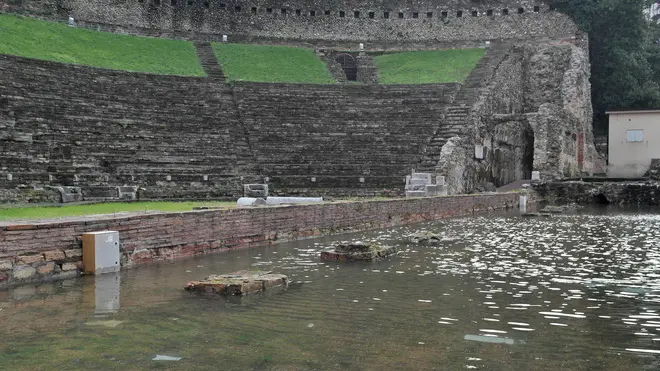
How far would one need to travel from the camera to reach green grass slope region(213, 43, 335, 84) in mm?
31984

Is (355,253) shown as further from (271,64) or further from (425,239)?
(271,64)

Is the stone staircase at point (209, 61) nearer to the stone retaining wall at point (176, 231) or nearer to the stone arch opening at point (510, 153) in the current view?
the stone arch opening at point (510, 153)

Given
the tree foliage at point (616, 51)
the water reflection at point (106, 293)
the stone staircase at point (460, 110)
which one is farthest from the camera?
the tree foliage at point (616, 51)

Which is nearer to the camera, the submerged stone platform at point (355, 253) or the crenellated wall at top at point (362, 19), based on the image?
the submerged stone platform at point (355, 253)

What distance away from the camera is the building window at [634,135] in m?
39.8

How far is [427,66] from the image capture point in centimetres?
3606

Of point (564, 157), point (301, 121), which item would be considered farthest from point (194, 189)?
point (564, 157)

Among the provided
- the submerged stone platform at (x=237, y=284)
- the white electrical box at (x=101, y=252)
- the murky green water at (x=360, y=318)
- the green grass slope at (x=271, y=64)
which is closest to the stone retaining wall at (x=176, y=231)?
the white electrical box at (x=101, y=252)

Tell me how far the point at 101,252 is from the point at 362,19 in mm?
35526

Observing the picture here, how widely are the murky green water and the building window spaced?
32917mm

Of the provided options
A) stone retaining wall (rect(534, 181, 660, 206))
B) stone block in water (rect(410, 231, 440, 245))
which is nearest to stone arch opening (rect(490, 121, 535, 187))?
stone retaining wall (rect(534, 181, 660, 206))

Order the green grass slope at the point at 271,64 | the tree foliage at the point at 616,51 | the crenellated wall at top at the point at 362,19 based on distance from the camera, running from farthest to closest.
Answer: the tree foliage at the point at 616,51 → the crenellated wall at top at the point at 362,19 → the green grass slope at the point at 271,64

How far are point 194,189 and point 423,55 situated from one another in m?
21.8

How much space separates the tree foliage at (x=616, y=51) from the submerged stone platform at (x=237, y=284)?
40434mm
